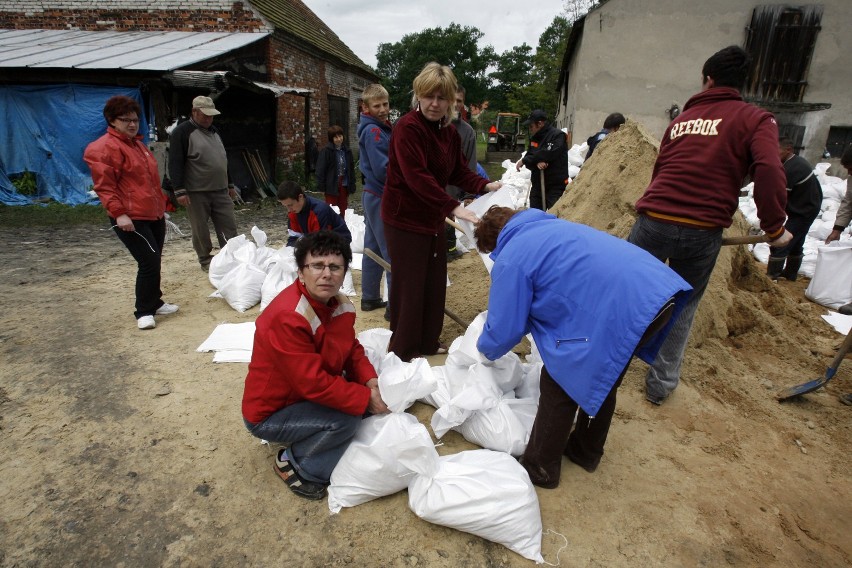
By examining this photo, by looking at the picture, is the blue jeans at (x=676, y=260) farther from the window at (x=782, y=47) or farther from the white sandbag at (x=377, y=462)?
the window at (x=782, y=47)

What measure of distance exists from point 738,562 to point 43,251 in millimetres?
7327

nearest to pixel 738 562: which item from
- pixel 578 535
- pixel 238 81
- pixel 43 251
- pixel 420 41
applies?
pixel 578 535

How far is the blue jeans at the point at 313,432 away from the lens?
6.45 feet

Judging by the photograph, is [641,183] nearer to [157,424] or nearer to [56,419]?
[157,424]

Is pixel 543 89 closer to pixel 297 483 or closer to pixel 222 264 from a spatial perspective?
pixel 222 264

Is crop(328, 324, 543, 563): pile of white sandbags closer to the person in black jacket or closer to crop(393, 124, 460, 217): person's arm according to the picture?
crop(393, 124, 460, 217): person's arm

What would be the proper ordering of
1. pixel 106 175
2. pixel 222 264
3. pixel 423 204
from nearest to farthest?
pixel 423 204, pixel 106 175, pixel 222 264

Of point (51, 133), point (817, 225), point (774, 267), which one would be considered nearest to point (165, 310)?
point (774, 267)

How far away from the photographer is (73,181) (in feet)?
28.4

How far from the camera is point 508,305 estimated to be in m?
1.86

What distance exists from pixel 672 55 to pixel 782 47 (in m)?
2.65

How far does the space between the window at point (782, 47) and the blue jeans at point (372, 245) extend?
1319 centimetres

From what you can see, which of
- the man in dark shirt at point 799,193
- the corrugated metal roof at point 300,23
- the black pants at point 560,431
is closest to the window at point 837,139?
the man in dark shirt at point 799,193

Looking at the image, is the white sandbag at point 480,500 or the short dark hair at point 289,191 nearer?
the white sandbag at point 480,500
